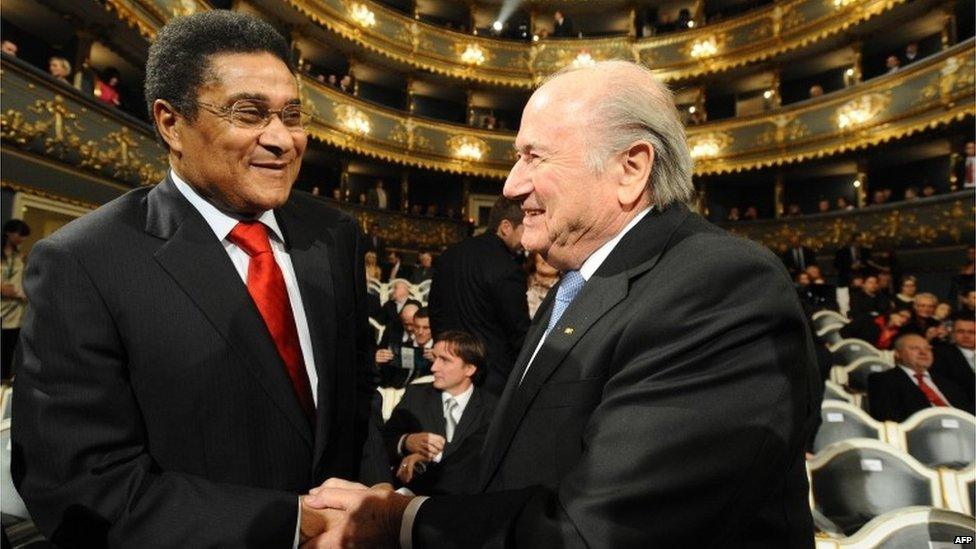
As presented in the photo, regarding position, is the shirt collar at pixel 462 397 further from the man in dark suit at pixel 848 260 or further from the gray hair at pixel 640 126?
the man in dark suit at pixel 848 260

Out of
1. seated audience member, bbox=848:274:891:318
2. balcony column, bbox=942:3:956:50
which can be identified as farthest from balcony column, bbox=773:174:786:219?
seated audience member, bbox=848:274:891:318

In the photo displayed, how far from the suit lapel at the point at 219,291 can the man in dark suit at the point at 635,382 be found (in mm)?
240

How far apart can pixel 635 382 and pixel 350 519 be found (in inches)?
24.6

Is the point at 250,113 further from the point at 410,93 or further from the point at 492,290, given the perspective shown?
the point at 410,93

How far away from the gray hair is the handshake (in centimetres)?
86

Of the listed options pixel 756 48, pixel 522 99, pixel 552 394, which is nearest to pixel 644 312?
pixel 552 394

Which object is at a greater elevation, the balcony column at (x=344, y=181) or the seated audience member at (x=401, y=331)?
the balcony column at (x=344, y=181)

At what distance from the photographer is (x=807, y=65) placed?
640 inches

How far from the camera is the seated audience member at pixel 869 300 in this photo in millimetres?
8188

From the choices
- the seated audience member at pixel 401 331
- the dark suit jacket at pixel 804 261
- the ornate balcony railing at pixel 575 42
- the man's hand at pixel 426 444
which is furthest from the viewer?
the ornate balcony railing at pixel 575 42

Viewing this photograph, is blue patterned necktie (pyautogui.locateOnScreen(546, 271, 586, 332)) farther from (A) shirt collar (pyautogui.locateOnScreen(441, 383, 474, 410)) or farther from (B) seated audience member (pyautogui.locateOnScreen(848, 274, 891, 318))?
(B) seated audience member (pyautogui.locateOnScreen(848, 274, 891, 318))

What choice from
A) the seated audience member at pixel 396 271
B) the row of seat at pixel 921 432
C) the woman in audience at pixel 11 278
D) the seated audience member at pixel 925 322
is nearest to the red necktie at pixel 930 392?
the row of seat at pixel 921 432

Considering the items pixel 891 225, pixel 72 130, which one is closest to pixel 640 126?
pixel 72 130

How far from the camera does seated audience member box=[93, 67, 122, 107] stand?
340 inches
